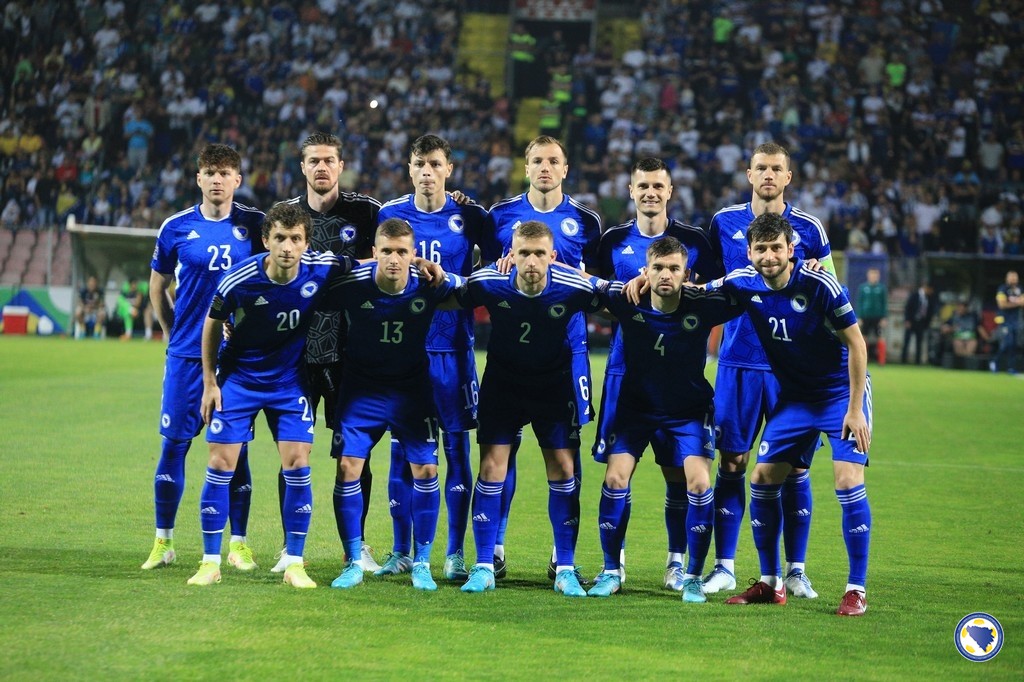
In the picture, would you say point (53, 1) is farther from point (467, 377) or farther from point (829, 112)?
point (467, 377)

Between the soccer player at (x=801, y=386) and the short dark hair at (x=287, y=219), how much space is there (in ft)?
6.88

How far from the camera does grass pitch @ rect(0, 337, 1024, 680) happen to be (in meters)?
4.89

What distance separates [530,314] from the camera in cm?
645

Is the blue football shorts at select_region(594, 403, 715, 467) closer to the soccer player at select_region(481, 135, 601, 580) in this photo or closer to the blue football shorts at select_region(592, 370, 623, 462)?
the blue football shorts at select_region(592, 370, 623, 462)

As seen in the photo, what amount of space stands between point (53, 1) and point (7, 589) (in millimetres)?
29163

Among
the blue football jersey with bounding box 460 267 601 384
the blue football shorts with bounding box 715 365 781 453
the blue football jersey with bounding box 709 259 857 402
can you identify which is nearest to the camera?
the blue football jersey with bounding box 709 259 857 402

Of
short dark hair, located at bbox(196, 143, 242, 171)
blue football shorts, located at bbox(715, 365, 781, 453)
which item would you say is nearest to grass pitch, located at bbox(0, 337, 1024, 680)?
blue football shorts, located at bbox(715, 365, 781, 453)

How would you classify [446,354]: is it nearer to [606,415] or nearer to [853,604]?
[606,415]

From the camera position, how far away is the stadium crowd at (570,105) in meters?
26.5

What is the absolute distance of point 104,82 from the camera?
99.5 feet

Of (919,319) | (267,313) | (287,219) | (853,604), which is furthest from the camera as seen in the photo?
(919,319)

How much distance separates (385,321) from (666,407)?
152 cm

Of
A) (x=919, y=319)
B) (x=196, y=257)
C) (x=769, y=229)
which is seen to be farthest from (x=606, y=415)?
(x=919, y=319)

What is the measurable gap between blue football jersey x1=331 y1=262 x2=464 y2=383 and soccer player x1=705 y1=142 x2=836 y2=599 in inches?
61.8
